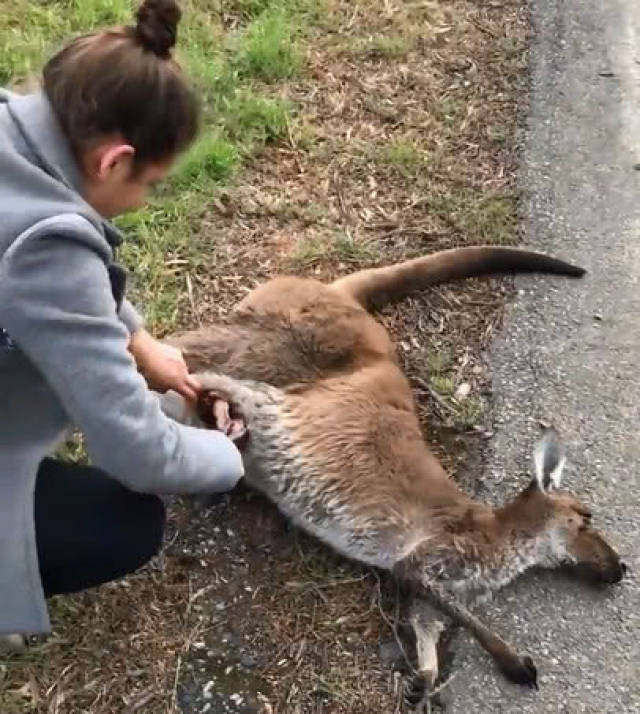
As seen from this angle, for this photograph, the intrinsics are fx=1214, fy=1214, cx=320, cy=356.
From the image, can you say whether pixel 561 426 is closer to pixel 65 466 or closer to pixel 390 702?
pixel 390 702

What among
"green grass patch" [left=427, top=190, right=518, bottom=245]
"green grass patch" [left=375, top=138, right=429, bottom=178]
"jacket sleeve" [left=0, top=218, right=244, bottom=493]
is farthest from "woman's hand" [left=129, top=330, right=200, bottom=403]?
"green grass patch" [left=375, top=138, right=429, bottom=178]

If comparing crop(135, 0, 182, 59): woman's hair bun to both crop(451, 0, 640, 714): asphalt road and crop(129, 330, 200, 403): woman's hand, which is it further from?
crop(451, 0, 640, 714): asphalt road

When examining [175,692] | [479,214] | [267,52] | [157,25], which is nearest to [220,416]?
[175,692]

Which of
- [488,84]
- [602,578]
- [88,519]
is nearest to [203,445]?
[88,519]

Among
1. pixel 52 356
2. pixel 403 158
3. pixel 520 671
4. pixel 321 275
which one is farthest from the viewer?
pixel 403 158

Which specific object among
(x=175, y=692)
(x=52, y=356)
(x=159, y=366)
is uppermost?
(x=52, y=356)

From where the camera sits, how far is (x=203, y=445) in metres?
2.84

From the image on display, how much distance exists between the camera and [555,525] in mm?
3783

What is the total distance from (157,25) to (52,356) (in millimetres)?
704

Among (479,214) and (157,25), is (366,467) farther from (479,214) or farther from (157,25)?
(157,25)

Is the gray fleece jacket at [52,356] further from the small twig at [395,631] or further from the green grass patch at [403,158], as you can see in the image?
the green grass patch at [403,158]

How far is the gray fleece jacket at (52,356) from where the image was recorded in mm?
2373

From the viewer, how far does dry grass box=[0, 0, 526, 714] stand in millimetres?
3338

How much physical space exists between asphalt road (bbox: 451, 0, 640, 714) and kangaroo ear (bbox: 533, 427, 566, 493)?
212 millimetres
